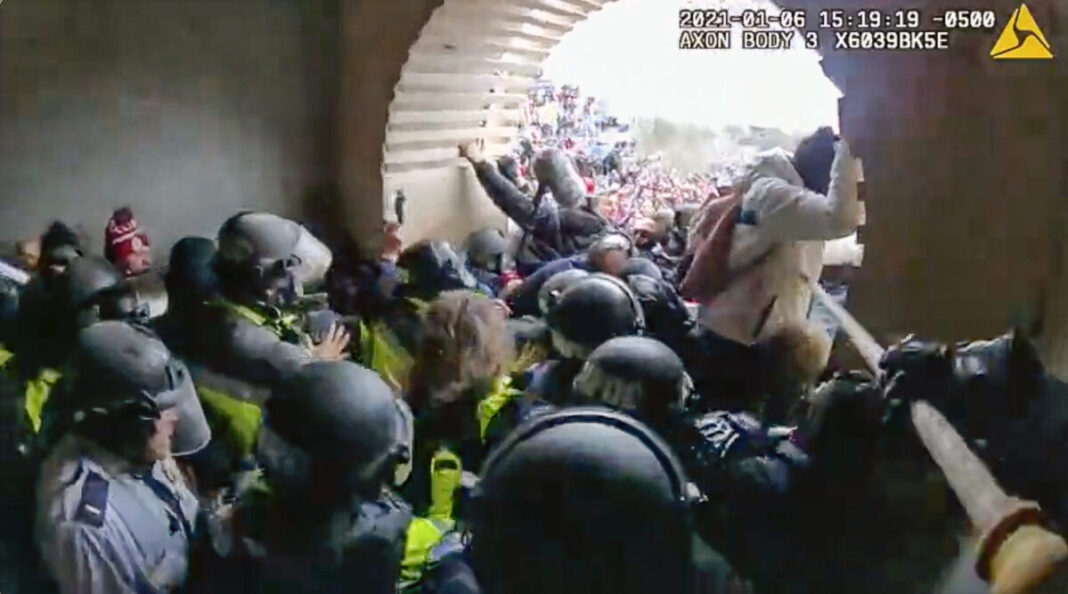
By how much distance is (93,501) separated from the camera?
4.92 feet

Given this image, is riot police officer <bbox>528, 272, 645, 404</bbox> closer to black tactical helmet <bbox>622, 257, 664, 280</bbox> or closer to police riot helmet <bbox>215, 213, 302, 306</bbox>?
black tactical helmet <bbox>622, 257, 664, 280</bbox>

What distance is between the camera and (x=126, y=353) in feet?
4.93

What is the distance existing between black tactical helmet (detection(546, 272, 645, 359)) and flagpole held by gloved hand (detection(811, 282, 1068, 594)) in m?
0.21

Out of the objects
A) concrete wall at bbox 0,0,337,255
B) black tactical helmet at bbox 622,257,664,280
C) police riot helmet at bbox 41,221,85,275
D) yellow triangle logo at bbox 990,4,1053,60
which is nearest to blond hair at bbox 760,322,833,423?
black tactical helmet at bbox 622,257,664,280

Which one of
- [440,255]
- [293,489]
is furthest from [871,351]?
[293,489]

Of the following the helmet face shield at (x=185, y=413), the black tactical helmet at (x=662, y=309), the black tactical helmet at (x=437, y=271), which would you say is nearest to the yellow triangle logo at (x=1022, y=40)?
the black tactical helmet at (x=662, y=309)

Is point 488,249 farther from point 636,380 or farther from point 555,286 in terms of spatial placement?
point 636,380

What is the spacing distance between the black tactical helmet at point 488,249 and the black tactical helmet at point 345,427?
23 cm

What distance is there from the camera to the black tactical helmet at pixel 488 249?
1.57 m

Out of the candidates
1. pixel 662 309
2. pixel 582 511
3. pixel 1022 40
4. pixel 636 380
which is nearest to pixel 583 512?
pixel 582 511

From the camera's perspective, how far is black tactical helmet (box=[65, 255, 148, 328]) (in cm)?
162

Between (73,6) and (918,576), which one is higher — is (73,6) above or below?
above

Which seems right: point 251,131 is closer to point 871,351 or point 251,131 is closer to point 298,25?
point 298,25

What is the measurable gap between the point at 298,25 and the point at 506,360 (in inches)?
19.9
